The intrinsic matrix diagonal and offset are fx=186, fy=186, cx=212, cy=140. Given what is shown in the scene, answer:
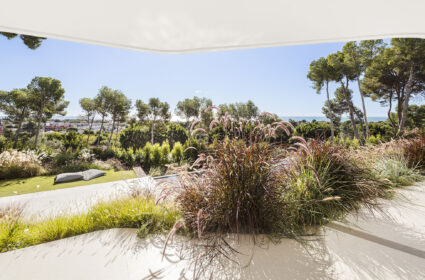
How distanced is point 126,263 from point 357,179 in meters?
1.86

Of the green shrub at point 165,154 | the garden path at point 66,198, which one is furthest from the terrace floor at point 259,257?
the green shrub at point 165,154

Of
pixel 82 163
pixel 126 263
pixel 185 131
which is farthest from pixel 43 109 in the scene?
pixel 126 263

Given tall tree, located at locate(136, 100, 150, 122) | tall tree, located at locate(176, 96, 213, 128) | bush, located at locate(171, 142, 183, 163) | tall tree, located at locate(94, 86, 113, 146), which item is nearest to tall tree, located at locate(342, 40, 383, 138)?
tall tree, located at locate(176, 96, 213, 128)

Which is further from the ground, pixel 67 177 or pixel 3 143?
pixel 3 143

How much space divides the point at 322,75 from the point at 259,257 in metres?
10.1

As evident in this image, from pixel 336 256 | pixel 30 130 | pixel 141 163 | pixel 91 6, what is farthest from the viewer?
pixel 141 163

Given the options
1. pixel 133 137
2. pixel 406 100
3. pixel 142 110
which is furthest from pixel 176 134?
pixel 406 100

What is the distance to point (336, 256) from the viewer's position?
3.71 ft

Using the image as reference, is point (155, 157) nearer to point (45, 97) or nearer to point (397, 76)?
point (45, 97)

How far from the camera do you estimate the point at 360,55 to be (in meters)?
7.60

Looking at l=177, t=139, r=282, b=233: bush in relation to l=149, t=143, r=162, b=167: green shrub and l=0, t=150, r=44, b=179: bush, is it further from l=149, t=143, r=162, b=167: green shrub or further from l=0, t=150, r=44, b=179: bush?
l=0, t=150, r=44, b=179: bush

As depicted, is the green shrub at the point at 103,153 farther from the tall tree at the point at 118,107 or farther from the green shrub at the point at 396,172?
the green shrub at the point at 396,172

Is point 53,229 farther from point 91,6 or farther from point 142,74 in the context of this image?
point 142,74

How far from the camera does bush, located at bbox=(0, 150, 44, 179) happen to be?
372cm
